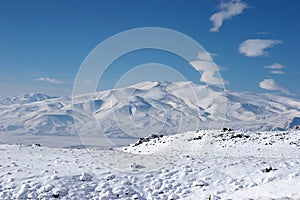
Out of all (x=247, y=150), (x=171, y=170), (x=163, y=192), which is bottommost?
(x=163, y=192)

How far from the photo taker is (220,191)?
1616 centimetres

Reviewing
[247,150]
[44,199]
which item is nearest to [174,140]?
[247,150]

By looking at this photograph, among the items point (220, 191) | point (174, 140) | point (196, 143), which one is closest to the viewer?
point (220, 191)

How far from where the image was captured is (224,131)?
45562 mm

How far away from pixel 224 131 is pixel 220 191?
30.2 metres

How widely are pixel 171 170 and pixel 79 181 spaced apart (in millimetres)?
5333

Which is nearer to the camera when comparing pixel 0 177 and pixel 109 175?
pixel 0 177

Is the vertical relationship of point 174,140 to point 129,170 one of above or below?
above

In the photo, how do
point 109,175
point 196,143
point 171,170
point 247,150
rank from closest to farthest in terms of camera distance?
1. point 109,175
2. point 171,170
3. point 247,150
4. point 196,143

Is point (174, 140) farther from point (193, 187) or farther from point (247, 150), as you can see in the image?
point (193, 187)

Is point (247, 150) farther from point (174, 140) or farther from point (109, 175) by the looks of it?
point (109, 175)

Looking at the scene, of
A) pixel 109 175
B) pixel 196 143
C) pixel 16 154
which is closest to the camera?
pixel 109 175

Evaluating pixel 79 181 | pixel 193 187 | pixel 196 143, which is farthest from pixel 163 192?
pixel 196 143

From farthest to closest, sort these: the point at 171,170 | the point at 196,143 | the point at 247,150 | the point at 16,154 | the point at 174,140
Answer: the point at 174,140, the point at 196,143, the point at 247,150, the point at 16,154, the point at 171,170
